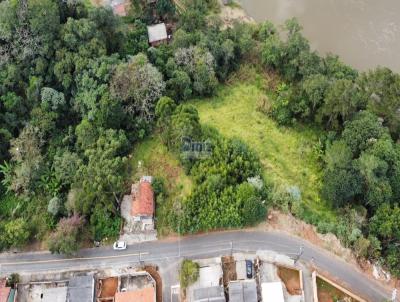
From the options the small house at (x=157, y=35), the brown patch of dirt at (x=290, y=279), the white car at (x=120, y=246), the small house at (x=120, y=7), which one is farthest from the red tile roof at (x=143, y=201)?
the small house at (x=120, y=7)

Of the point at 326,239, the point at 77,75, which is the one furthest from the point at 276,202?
the point at 77,75

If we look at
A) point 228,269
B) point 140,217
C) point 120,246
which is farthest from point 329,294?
point 120,246

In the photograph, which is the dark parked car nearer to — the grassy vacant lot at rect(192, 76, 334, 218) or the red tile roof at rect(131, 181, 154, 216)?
the grassy vacant lot at rect(192, 76, 334, 218)

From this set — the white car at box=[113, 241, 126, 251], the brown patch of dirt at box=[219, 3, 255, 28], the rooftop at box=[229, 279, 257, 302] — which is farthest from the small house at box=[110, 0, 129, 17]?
the rooftop at box=[229, 279, 257, 302]

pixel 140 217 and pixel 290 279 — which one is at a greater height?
pixel 140 217

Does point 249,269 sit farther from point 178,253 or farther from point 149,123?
point 149,123

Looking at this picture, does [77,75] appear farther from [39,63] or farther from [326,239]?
[326,239]
